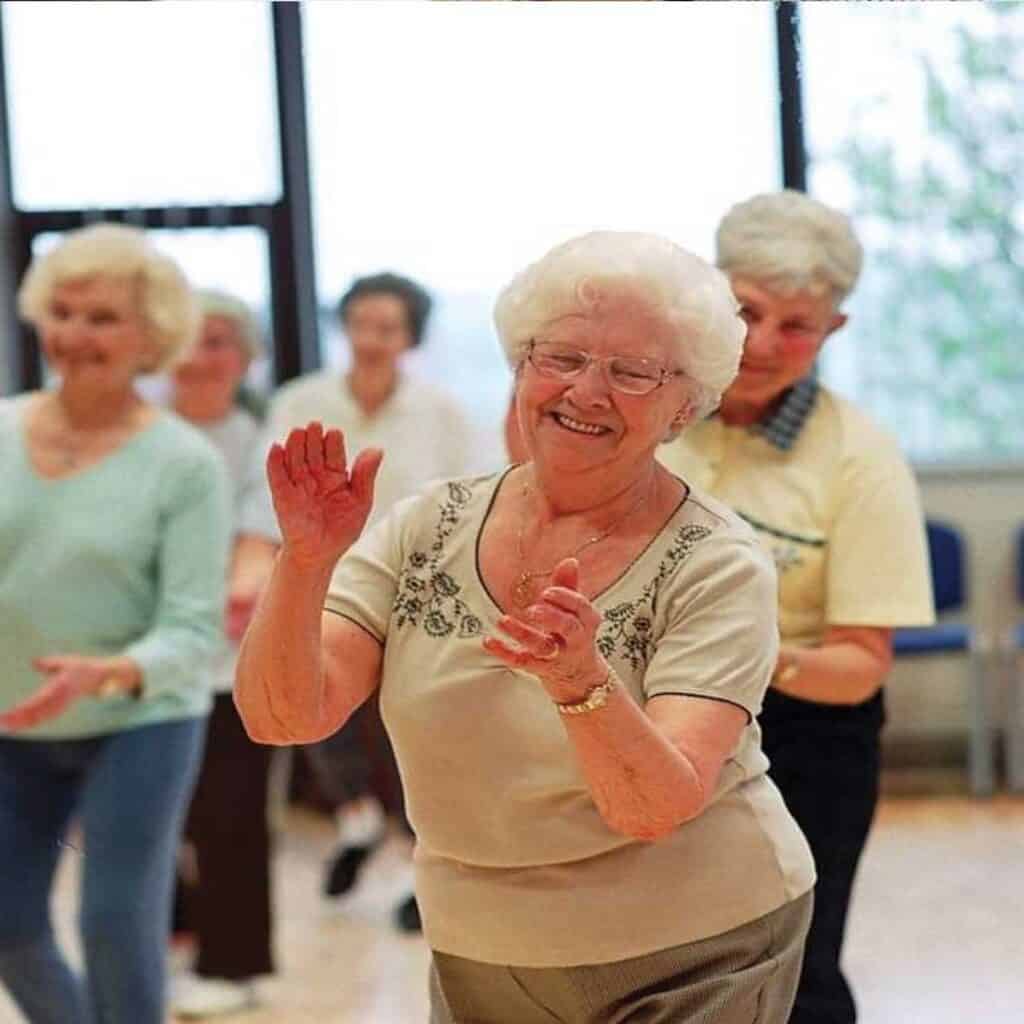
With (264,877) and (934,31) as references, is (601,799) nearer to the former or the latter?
(934,31)

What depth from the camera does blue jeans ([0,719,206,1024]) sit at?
2.96m

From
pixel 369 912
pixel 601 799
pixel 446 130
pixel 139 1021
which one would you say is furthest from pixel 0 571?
pixel 369 912

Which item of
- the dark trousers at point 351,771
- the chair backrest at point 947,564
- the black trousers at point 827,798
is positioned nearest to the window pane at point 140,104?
the black trousers at point 827,798

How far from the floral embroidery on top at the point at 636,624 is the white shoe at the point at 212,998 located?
2537 millimetres

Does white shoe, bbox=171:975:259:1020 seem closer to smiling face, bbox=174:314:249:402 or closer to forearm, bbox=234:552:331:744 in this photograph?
smiling face, bbox=174:314:249:402

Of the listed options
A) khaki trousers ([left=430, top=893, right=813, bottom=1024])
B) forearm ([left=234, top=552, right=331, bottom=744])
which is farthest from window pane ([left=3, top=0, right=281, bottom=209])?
khaki trousers ([left=430, top=893, right=813, bottom=1024])

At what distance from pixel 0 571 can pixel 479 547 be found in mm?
1293

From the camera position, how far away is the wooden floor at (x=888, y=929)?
356 cm

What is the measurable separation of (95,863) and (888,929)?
81.2 inches

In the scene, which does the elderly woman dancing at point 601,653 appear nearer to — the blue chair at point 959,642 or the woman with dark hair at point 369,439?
the woman with dark hair at point 369,439

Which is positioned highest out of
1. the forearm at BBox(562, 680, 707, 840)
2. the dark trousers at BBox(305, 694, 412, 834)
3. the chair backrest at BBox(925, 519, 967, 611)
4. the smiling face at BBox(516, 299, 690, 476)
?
the smiling face at BBox(516, 299, 690, 476)

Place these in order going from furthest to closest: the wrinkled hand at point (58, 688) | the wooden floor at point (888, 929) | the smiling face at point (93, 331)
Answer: the wooden floor at point (888, 929) < the smiling face at point (93, 331) < the wrinkled hand at point (58, 688)

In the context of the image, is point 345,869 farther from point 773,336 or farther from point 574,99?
point 773,336

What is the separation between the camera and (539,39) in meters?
2.51
